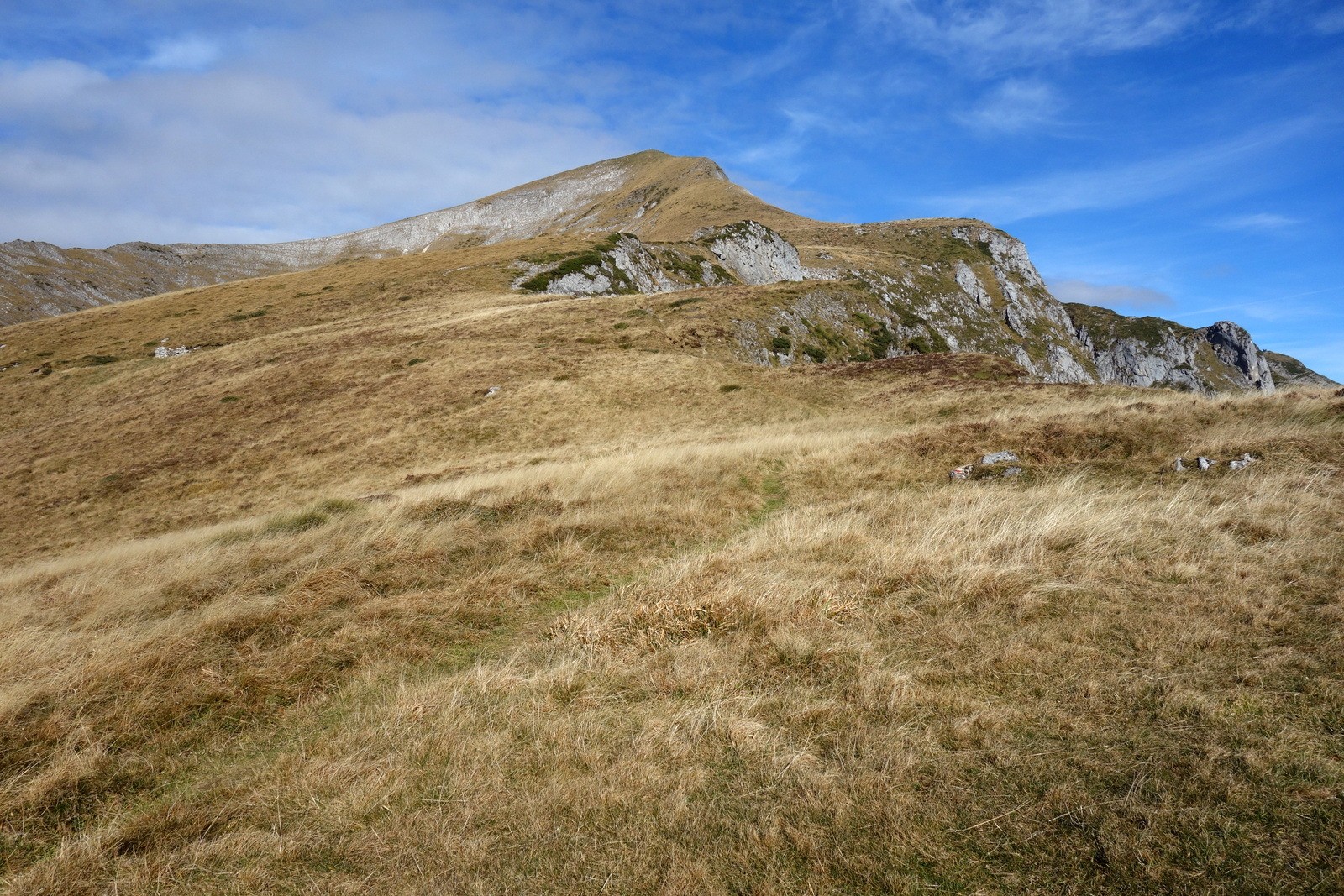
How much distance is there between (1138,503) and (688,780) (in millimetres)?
9254

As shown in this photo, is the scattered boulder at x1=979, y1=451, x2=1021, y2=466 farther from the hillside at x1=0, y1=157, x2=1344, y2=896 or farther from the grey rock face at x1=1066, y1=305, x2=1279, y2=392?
the grey rock face at x1=1066, y1=305, x2=1279, y2=392

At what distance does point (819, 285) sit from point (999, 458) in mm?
50208

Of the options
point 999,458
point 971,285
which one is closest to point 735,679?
point 999,458

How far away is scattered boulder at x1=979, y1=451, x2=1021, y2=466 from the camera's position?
48.1 feet

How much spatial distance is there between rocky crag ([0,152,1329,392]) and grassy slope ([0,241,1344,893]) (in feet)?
118

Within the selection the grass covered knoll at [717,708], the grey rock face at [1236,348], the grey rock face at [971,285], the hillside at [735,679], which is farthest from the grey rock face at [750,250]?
the grey rock face at [1236,348]

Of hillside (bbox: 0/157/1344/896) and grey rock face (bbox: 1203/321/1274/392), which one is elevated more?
grey rock face (bbox: 1203/321/1274/392)

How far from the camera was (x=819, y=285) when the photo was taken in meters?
61.5

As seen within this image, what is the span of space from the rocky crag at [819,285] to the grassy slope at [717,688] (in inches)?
1415

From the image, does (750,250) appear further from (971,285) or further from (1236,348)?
(1236,348)

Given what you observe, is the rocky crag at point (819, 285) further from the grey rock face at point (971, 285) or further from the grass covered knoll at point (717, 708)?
the grass covered knoll at point (717, 708)

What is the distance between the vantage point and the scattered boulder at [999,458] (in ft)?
48.1

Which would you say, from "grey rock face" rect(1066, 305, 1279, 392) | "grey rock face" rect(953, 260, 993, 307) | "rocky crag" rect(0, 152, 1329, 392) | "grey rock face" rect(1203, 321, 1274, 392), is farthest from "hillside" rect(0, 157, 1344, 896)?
"grey rock face" rect(1203, 321, 1274, 392)

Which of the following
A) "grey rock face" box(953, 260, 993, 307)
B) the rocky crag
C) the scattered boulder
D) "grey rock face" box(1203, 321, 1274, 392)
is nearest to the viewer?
the scattered boulder
